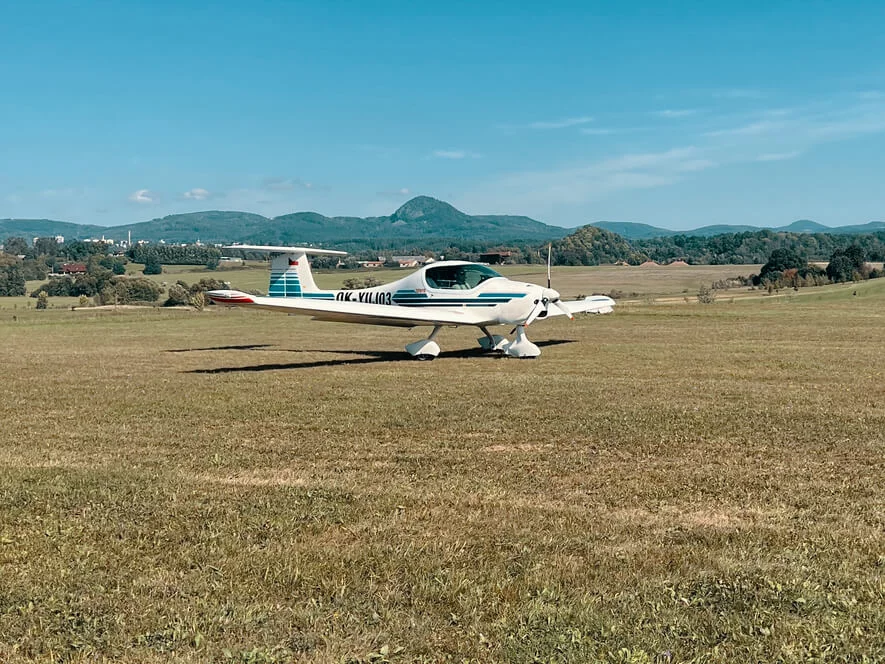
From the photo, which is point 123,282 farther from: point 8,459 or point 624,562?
point 624,562

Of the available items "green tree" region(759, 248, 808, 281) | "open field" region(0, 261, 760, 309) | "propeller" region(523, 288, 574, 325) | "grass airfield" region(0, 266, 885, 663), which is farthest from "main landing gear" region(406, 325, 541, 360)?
"green tree" region(759, 248, 808, 281)

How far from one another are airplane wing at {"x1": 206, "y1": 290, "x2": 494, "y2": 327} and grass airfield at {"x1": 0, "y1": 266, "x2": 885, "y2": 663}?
3.19m

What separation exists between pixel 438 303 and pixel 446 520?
14.2 meters

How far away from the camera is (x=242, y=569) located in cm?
557

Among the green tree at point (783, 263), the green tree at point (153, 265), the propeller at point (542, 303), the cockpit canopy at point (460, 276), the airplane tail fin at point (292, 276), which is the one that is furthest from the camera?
the green tree at point (153, 265)

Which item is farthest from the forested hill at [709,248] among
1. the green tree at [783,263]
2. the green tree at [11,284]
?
the green tree at [11,284]

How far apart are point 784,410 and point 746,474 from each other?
13.8ft

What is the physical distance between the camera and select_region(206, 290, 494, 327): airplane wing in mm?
18375

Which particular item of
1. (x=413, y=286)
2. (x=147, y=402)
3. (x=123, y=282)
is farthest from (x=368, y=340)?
(x=123, y=282)

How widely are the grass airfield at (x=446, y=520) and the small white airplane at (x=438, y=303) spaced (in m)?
4.16

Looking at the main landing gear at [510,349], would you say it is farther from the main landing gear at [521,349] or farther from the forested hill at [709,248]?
the forested hill at [709,248]

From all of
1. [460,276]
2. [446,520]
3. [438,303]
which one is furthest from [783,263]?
[446,520]

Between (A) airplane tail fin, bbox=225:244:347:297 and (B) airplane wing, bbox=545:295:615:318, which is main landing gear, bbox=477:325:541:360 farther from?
(A) airplane tail fin, bbox=225:244:347:297

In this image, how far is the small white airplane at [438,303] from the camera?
19531 millimetres
